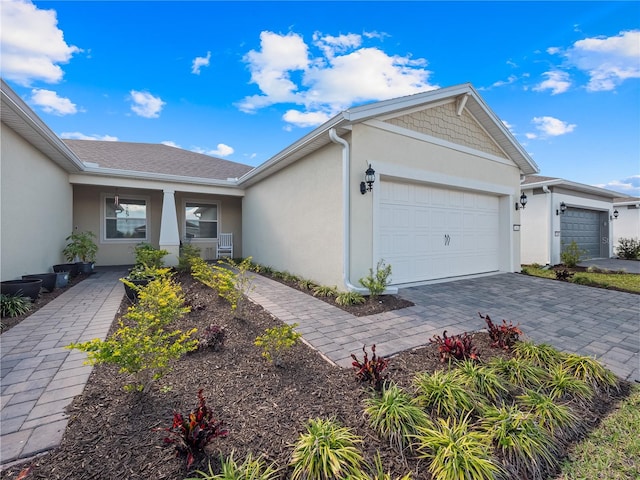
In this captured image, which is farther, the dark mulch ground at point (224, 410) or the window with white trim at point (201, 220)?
the window with white trim at point (201, 220)

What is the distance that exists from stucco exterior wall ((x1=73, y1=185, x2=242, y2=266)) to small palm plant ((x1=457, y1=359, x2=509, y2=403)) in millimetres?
10302

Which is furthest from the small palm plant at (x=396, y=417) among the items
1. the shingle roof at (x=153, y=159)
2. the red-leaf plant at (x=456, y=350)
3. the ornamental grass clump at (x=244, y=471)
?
the shingle roof at (x=153, y=159)

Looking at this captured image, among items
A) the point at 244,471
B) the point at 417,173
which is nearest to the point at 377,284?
the point at 417,173

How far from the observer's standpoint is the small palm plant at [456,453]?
1559mm

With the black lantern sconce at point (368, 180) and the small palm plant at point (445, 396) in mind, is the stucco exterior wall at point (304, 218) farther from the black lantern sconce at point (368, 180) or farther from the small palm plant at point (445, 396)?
the small palm plant at point (445, 396)

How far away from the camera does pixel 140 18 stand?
586 centimetres

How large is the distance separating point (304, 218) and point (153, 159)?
288 inches

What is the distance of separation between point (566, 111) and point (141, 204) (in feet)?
47.0

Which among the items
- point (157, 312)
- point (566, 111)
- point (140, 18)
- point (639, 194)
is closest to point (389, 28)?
point (140, 18)

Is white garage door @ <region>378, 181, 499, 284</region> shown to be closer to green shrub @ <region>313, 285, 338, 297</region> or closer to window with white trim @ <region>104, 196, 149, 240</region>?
green shrub @ <region>313, 285, 338, 297</region>

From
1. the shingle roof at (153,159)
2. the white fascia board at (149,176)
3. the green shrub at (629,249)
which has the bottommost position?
the green shrub at (629,249)

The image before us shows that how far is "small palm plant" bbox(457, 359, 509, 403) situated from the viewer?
7.63 feet

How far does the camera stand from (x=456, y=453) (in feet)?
5.35

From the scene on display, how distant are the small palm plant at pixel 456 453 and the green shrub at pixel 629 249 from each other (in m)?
18.3
